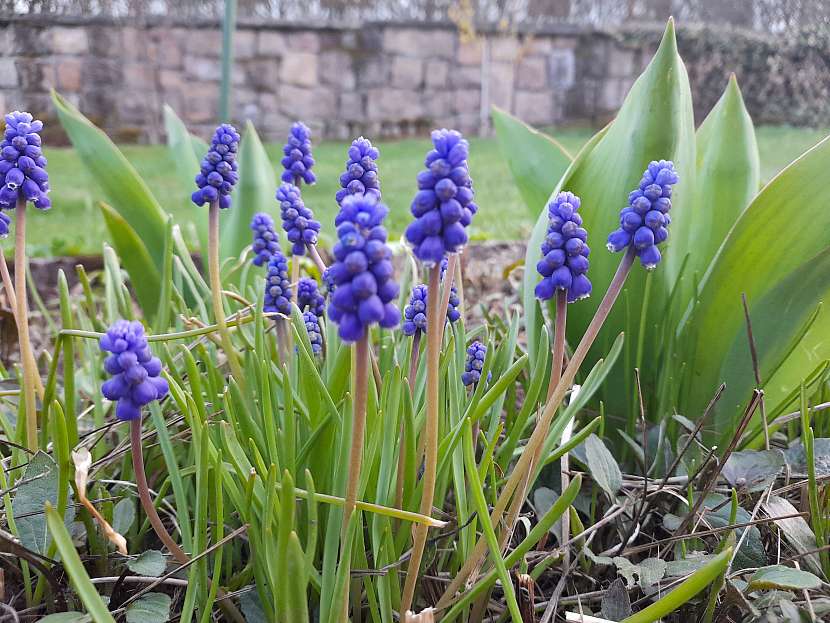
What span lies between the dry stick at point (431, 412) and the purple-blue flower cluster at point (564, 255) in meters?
0.14

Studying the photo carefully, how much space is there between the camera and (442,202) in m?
0.76

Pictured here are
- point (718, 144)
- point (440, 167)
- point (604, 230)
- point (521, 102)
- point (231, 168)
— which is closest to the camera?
point (440, 167)

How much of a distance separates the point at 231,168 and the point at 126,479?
1.77ft

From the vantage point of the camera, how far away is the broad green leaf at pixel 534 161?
1.79m

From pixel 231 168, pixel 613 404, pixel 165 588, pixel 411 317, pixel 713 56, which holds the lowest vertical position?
pixel 165 588

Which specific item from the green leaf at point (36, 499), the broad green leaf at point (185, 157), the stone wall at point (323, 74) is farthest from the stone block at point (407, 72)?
the green leaf at point (36, 499)

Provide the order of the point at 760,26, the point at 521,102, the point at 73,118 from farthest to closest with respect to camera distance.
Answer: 1. the point at 521,102
2. the point at 760,26
3. the point at 73,118

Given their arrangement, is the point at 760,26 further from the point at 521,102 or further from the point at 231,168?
the point at 231,168

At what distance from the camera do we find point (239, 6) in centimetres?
834

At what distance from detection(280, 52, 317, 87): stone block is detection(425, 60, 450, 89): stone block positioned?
1.39 meters

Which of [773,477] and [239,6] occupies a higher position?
[239,6]

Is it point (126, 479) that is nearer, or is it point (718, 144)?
point (126, 479)

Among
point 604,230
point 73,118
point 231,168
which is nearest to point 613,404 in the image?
point 604,230

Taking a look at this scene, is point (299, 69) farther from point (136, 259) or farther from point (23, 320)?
point (23, 320)
